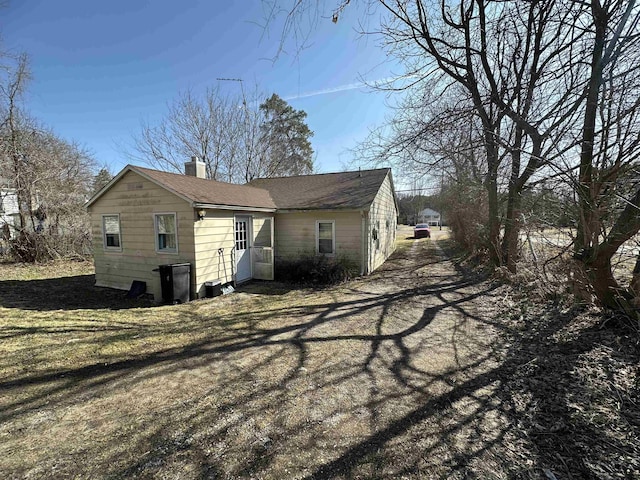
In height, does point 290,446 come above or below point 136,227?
below

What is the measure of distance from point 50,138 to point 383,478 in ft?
69.2

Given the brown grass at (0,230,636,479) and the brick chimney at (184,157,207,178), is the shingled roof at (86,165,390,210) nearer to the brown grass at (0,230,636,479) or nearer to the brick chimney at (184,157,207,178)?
the brick chimney at (184,157,207,178)

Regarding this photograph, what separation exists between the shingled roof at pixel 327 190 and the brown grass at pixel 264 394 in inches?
192

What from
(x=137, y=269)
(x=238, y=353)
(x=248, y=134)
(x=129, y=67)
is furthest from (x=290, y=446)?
(x=248, y=134)

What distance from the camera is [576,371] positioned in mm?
3566

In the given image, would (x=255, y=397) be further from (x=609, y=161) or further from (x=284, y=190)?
(x=284, y=190)

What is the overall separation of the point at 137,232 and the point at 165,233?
106 cm

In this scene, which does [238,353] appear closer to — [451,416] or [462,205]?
[451,416]

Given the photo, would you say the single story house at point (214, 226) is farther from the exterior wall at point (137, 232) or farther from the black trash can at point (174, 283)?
the black trash can at point (174, 283)

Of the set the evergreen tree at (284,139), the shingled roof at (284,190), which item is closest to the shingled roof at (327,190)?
the shingled roof at (284,190)

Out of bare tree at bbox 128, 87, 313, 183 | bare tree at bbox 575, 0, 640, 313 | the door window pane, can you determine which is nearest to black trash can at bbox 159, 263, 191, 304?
the door window pane

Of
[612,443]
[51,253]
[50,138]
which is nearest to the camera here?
[612,443]

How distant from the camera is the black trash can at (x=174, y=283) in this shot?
721 centimetres

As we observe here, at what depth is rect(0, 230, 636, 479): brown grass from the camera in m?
2.35
